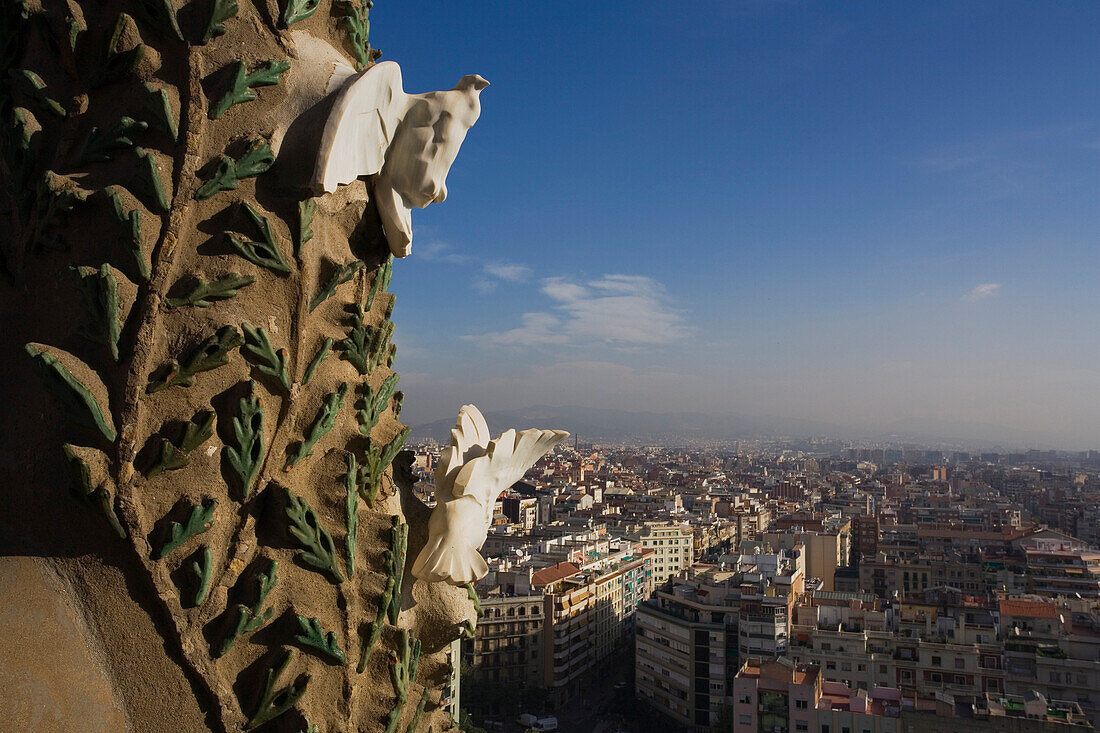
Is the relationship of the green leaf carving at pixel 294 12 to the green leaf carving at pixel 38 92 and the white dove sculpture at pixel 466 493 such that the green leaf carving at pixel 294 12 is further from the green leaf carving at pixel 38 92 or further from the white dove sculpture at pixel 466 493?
the white dove sculpture at pixel 466 493

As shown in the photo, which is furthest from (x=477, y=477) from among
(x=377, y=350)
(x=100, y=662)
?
(x=100, y=662)

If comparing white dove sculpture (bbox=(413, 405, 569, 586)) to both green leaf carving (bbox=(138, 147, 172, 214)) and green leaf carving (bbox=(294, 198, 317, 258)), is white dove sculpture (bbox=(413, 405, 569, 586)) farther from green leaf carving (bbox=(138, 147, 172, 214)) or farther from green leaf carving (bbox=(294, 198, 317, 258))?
green leaf carving (bbox=(138, 147, 172, 214))

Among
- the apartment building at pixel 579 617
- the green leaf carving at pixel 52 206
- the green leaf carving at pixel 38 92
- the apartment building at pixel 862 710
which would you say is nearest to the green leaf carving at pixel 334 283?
the green leaf carving at pixel 52 206

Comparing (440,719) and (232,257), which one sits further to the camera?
(440,719)

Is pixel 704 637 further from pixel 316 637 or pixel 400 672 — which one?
pixel 316 637

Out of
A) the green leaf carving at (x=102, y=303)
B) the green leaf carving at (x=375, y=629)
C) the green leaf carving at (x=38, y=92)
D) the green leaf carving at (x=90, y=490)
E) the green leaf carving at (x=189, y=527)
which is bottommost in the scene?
the green leaf carving at (x=375, y=629)

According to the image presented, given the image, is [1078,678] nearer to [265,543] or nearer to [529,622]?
[529,622]
